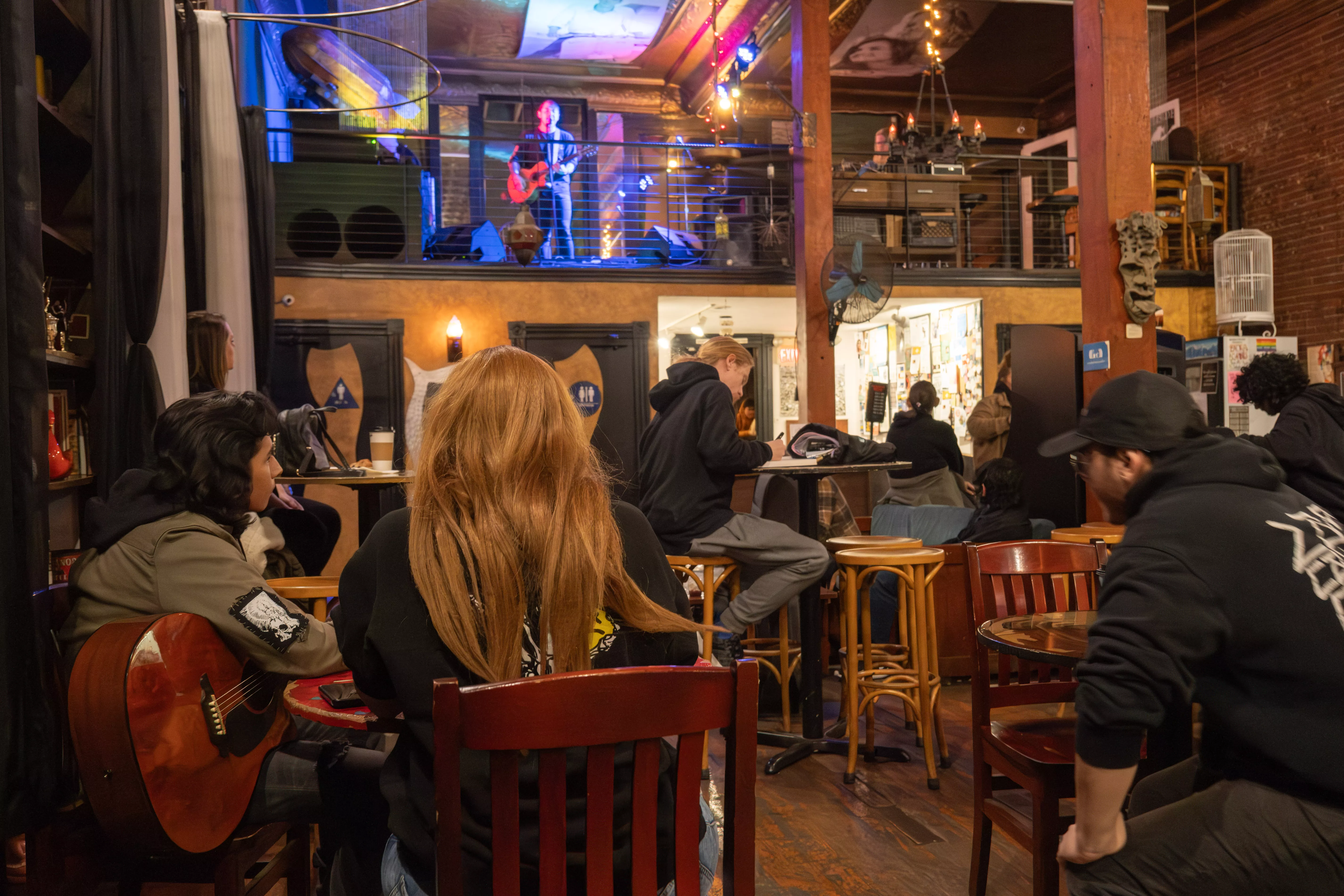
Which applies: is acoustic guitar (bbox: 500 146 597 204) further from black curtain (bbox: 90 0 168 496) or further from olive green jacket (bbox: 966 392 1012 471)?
black curtain (bbox: 90 0 168 496)

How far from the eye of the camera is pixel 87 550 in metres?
2.06

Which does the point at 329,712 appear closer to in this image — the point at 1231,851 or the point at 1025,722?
the point at 1231,851

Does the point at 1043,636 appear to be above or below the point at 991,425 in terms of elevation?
below

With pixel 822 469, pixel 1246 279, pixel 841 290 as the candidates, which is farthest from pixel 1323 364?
pixel 822 469

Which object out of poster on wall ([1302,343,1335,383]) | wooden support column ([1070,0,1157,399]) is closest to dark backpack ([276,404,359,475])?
wooden support column ([1070,0,1157,399])

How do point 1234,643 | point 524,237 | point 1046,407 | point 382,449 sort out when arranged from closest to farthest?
point 1234,643, point 382,449, point 1046,407, point 524,237

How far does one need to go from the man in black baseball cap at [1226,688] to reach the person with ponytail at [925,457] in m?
5.05

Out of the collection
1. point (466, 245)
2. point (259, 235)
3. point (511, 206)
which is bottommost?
point (259, 235)

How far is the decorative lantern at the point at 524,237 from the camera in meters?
8.33

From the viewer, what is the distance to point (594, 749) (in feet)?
3.85

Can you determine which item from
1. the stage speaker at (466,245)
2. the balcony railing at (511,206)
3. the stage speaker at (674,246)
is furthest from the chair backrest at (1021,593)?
the stage speaker at (674,246)

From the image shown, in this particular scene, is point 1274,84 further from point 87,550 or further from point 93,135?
point 87,550

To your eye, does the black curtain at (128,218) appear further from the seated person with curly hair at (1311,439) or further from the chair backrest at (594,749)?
the seated person with curly hair at (1311,439)

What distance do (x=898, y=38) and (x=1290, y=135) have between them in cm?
434
